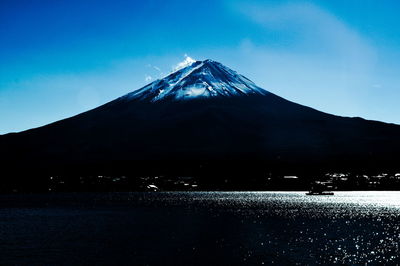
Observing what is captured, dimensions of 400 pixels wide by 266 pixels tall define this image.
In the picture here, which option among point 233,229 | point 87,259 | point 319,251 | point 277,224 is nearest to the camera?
point 87,259

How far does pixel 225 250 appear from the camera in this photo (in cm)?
5575

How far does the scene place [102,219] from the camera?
317 ft

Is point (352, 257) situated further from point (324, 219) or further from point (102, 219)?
point (102, 219)

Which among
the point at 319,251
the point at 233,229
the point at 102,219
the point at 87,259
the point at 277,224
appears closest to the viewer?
the point at 87,259

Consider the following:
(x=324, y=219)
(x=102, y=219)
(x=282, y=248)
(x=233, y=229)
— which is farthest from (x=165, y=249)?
(x=324, y=219)

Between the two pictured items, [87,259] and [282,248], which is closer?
[87,259]

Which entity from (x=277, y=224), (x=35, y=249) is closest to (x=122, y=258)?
(x=35, y=249)

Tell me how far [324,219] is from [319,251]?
46976mm

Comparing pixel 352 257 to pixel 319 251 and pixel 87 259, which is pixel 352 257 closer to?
pixel 319 251

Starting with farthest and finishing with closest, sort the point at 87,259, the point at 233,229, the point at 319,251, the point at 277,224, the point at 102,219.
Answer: the point at 102,219, the point at 277,224, the point at 233,229, the point at 319,251, the point at 87,259

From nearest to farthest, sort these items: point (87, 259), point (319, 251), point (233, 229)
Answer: point (87, 259) → point (319, 251) → point (233, 229)

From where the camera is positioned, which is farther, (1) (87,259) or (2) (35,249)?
(2) (35,249)

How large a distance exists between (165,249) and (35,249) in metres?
14.4

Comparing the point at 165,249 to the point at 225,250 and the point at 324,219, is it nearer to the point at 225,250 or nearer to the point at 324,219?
the point at 225,250
